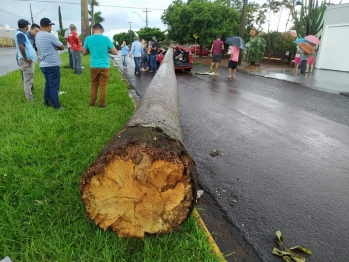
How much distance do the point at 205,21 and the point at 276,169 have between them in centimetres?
2189

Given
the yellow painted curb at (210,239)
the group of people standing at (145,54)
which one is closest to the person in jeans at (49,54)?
the yellow painted curb at (210,239)

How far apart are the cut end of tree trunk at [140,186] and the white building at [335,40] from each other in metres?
18.4

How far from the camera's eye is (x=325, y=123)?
233 inches

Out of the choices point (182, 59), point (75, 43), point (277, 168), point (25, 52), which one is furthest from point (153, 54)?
point (277, 168)

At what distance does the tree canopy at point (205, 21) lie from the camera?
2345 centimetres

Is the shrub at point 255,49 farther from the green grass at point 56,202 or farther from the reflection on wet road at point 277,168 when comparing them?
the green grass at point 56,202

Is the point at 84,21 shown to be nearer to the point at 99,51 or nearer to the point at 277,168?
the point at 99,51

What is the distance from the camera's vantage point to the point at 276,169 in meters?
3.67

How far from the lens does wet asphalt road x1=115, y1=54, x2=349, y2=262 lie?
249cm

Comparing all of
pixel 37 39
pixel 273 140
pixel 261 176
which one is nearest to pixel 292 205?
pixel 261 176

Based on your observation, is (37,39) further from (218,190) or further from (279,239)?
(279,239)

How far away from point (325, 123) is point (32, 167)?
555 centimetres

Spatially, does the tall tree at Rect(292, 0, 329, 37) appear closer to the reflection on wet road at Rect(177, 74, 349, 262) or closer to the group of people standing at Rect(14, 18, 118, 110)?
the reflection on wet road at Rect(177, 74, 349, 262)

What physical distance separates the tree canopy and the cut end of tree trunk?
23.0 m
